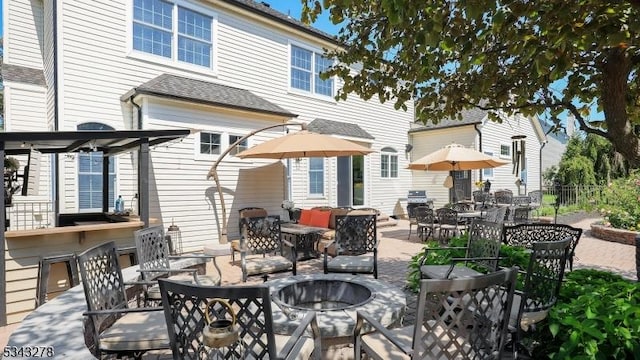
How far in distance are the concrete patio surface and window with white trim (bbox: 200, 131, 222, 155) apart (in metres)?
2.89

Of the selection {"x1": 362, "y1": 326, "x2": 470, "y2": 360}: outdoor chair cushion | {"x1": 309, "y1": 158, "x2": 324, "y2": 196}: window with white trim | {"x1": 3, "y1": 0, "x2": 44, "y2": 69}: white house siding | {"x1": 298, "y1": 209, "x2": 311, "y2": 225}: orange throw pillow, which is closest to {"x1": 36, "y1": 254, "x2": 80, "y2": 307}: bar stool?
{"x1": 362, "y1": 326, "x2": 470, "y2": 360}: outdoor chair cushion

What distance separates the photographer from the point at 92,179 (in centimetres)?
831

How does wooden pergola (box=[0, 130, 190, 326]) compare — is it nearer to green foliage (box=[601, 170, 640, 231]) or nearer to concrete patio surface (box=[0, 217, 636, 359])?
concrete patio surface (box=[0, 217, 636, 359])

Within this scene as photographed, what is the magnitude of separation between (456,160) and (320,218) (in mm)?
4037

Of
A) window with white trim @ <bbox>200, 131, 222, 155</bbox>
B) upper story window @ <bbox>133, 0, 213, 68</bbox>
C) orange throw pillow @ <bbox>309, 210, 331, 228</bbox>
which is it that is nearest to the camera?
orange throw pillow @ <bbox>309, 210, 331, 228</bbox>

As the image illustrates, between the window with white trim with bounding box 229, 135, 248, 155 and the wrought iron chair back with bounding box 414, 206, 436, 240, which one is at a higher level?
the window with white trim with bounding box 229, 135, 248, 155

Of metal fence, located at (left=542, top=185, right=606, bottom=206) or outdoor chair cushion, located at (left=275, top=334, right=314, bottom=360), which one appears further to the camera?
metal fence, located at (left=542, top=185, right=606, bottom=206)

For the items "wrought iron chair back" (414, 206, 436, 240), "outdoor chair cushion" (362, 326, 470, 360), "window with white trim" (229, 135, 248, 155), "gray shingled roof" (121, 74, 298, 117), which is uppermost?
"gray shingled roof" (121, 74, 298, 117)

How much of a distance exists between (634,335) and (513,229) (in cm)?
416

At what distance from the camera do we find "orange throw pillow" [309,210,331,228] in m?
8.71

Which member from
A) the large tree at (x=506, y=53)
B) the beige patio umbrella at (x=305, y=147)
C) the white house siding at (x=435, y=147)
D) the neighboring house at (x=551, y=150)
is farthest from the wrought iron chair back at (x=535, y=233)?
the neighboring house at (x=551, y=150)

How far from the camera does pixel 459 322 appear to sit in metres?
2.15

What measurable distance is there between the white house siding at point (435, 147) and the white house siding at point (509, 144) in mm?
955

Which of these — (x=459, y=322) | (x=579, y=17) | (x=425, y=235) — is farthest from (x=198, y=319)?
(x=425, y=235)
